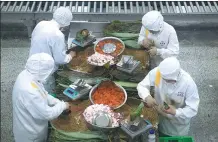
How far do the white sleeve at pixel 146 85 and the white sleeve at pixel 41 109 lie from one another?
87 centimetres

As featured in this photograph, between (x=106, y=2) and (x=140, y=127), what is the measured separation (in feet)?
11.2

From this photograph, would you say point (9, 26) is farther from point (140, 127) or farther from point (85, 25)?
point (140, 127)

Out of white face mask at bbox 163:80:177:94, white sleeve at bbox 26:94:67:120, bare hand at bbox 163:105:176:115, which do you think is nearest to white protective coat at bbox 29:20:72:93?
white sleeve at bbox 26:94:67:120

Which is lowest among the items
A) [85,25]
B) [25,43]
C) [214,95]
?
[214,95]

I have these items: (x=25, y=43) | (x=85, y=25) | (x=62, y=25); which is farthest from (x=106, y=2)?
(x=62, y=25)

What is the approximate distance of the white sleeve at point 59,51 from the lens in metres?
4.16

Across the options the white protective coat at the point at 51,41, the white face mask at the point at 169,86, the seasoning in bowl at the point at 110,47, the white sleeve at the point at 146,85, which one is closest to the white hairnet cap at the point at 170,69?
the white face mask at the point at 169,86

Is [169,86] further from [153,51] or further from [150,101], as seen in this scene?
[153,51]

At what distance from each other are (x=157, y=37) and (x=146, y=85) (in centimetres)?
82

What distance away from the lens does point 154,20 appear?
4.07m

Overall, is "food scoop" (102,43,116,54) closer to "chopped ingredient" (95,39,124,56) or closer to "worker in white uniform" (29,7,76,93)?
"chopped ingredient" (95,39,124,56)

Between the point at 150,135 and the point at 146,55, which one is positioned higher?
the point at 146,55

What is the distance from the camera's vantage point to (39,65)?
3371 mm

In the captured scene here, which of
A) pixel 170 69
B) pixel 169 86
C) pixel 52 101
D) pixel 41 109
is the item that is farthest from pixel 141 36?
pixel 41 109
